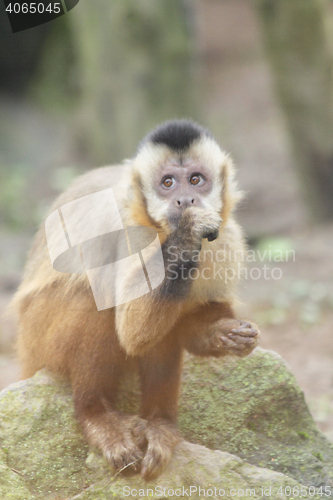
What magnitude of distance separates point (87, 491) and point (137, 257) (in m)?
1.29

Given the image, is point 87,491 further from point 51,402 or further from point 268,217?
point 268,217

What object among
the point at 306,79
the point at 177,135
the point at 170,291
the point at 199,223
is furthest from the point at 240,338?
the point at 306,79

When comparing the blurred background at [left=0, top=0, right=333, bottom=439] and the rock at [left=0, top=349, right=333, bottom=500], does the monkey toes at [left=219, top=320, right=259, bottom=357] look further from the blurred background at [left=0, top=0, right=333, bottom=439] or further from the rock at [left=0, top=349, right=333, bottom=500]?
the blurred background at [left=0, top=0, right=333, bottom=439]

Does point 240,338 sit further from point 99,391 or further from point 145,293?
point 99,391

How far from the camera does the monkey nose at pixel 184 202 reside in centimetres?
340

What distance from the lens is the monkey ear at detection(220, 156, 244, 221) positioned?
12.0 ft

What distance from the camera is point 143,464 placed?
3.17m

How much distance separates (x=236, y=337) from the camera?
132 inches

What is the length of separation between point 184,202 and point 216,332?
2.59 ft

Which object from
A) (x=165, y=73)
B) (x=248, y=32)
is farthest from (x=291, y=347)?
(x=248, y=32)
